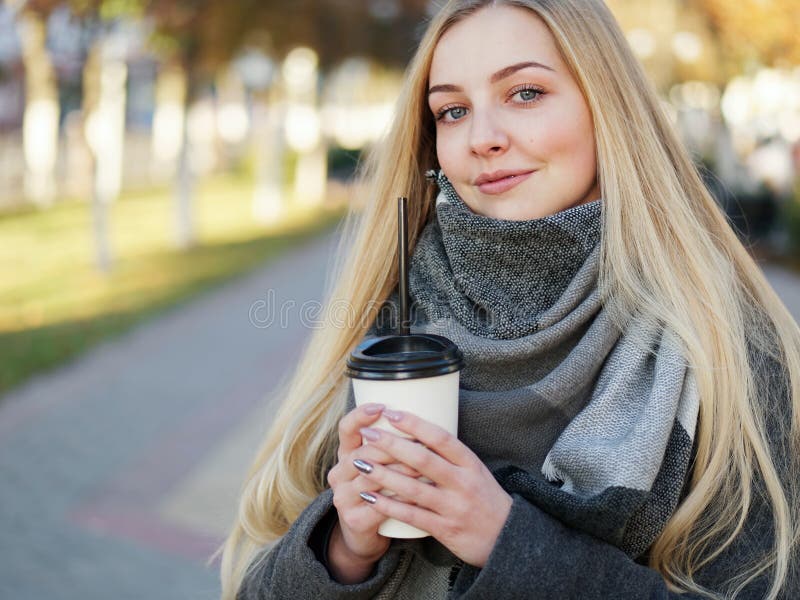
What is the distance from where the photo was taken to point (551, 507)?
1.44 metres

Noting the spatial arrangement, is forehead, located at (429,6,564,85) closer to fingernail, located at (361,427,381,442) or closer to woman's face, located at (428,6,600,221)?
woman's face, located at (428,6,600,221)

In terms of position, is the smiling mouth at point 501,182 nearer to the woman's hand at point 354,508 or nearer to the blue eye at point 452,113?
the blue eye at point 452,113

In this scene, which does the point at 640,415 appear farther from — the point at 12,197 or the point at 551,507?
the point at 12,197

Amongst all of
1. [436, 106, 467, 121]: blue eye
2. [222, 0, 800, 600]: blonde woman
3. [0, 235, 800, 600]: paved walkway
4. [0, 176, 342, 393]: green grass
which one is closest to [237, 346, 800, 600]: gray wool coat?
[222, 0, 800, 600]: blonde woman

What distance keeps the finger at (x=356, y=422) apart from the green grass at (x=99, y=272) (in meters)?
5.98

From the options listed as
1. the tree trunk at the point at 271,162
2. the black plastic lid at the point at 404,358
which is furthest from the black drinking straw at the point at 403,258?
the tree trunk at the point at 271,162

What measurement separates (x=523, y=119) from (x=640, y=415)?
56 centimetres

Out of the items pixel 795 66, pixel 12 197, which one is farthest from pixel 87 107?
pixel 12 197

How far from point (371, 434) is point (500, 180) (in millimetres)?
580

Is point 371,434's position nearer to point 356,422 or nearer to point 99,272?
point 356,422

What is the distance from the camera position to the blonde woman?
1.40 meters

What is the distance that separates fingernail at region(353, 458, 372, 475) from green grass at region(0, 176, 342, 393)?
6.00m

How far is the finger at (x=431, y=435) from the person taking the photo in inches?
51.9

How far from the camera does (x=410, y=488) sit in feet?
4.38
